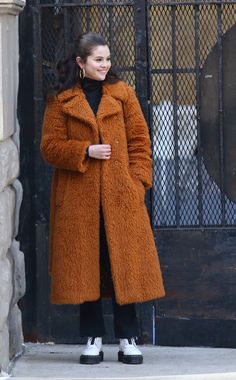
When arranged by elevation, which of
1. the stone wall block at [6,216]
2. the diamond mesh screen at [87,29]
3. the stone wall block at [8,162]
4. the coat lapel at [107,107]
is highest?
the diamond mesh screen at [87,29]

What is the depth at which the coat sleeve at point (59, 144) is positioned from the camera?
609 cm

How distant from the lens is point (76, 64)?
624cm

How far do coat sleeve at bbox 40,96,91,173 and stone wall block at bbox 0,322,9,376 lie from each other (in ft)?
2.92

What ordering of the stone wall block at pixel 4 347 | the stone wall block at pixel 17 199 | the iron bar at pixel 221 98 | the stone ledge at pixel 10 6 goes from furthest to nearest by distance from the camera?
1. the iron bar at pixel 221 98
2. the stone wall block at pixel 17 199
3. the stone wall block at pixel 4 347
4. the stone ledge at pixel 10 6

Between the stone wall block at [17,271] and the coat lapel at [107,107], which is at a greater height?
the coat lapel at [107,107]

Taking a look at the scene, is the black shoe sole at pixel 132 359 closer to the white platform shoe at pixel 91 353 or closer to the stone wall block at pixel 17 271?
the white platform shoe at pixel 91 353

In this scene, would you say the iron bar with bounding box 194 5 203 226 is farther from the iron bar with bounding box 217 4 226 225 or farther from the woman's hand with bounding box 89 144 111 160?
the woman's hand with bounding box 89 144 111 160

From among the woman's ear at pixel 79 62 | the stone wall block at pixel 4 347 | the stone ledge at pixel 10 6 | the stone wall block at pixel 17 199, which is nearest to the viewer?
the stone ledge at pixel 10 6

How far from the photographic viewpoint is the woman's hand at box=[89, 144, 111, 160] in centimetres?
609

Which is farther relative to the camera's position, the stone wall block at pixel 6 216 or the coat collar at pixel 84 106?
the coat collar at pixel 84 106

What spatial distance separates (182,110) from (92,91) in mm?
784

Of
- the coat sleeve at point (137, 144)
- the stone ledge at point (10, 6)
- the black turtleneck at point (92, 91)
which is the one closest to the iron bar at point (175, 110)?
the coat sleeve at point (137, 144)

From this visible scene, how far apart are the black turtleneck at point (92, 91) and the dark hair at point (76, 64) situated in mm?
42

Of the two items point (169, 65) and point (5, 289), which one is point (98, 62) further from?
point (5, 289)
